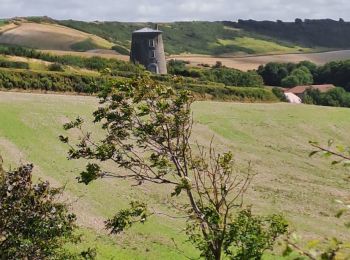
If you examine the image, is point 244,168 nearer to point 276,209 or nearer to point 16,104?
point 276,209

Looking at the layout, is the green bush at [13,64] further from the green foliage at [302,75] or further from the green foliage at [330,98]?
the green foliage at [302,75]

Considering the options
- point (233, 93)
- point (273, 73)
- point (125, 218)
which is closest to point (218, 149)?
point (233, 93)

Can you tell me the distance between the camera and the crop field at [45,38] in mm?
139375

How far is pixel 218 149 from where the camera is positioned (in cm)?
5306

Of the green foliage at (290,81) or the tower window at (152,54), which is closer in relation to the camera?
the tower window at (152,54)

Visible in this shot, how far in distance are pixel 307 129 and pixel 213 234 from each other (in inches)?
A: 2093

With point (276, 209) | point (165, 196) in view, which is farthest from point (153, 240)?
point (276, 209)

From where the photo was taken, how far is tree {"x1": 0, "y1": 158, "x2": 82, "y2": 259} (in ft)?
50.0

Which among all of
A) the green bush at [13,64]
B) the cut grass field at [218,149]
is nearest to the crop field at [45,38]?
the green bush at [13,64]

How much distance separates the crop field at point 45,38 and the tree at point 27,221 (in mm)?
121798

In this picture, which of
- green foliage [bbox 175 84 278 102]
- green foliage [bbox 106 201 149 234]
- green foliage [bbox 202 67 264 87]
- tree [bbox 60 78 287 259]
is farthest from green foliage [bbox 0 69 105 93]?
green foliage [bbox 106 201 149 234]

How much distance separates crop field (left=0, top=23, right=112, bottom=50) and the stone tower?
31060mm

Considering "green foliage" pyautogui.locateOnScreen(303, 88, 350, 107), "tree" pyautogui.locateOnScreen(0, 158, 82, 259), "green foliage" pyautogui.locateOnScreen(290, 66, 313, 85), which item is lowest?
"green foliage" pyautogui.locateOnScreen(303, 88, 350, 107)

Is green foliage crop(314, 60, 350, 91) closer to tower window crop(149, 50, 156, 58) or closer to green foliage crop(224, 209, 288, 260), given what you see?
tower window crop(149, 50, 156, 58)
